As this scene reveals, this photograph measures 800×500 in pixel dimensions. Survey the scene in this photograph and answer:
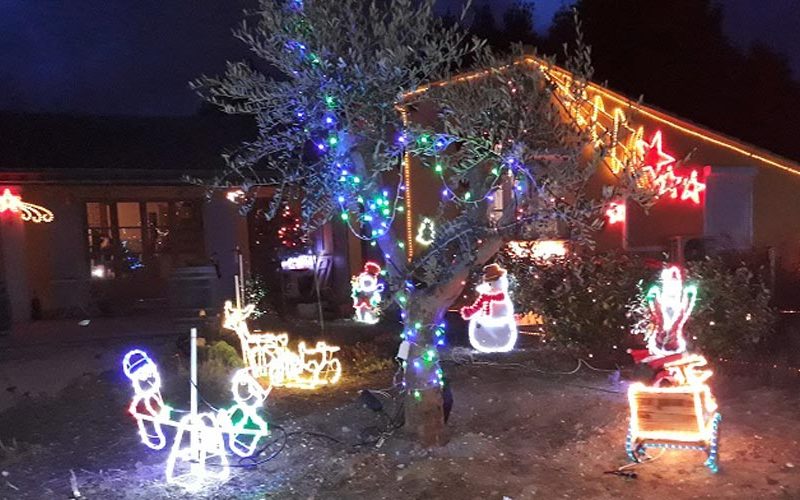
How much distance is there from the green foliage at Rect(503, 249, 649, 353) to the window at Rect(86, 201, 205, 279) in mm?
8153

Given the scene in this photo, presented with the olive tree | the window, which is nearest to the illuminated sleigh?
the olive tree

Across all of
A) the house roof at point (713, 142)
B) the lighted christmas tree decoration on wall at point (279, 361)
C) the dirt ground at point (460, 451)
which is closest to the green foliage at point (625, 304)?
the dirt ground at point (460, 451)

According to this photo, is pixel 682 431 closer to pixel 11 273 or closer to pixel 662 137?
pixel 662 137

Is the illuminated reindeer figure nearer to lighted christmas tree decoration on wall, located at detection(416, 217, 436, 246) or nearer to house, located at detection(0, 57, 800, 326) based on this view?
lighted christmas tree decoration on wall, located at detection(416, 217, 436, 246)

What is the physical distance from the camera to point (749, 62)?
67.4ft

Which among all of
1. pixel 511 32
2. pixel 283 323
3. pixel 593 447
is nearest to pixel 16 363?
pixel 283 323

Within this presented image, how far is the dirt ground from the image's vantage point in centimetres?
508

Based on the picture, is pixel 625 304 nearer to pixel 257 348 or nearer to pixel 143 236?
pixel 257 348

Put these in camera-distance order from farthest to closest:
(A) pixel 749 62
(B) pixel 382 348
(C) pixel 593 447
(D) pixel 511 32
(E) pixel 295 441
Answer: (D) pixel 511 32 → (A) pixel 749 62 → (B) pixel 382 348 → (E) pixel 295 441 → (C) pixel 593 447

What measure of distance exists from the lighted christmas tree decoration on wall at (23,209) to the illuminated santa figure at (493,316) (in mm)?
8710

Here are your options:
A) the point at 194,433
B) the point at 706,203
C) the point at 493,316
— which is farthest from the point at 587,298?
the point at 706,203

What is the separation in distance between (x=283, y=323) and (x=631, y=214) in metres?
6.73

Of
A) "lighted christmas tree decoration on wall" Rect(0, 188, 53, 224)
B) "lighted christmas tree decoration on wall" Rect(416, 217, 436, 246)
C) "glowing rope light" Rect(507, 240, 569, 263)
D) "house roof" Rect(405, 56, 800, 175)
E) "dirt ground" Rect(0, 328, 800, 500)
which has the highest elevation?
"house roof" Rect(405, 56, 800, 175)

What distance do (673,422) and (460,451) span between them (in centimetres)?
175
